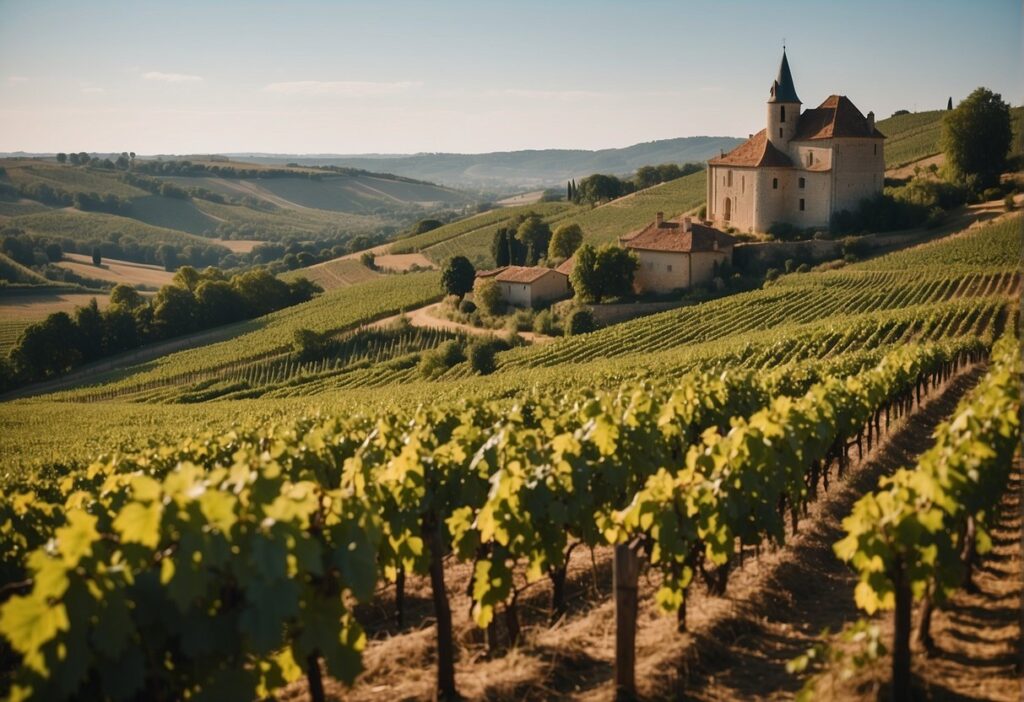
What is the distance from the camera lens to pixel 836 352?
30312 millimetres

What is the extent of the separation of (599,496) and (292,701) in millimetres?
3364

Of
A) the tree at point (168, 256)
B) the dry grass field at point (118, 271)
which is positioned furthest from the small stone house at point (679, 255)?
the tree at point (168, 256)

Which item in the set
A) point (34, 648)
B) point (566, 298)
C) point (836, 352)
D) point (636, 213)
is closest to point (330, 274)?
point (636, 213)

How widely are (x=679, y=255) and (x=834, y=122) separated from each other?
44.6 feet

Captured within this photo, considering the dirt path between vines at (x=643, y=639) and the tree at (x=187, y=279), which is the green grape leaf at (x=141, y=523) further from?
the tree at (x=187, y=279)

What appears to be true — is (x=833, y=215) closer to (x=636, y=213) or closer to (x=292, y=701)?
(x=636, y=213)

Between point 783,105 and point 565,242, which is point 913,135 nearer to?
point 783,105

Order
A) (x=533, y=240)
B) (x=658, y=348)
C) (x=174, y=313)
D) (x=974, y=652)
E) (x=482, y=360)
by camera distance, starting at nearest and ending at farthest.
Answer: (x=974, y=652) < (x=658, y=348) < (x=482, y=360) < (x=174, y=313) < (x=533, y=240)

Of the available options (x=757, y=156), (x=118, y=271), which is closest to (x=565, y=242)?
(x=757, y=156)

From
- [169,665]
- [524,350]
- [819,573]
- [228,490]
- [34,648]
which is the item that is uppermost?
[228,490]

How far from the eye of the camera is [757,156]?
189 feet

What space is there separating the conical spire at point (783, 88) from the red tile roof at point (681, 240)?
31.5 ft

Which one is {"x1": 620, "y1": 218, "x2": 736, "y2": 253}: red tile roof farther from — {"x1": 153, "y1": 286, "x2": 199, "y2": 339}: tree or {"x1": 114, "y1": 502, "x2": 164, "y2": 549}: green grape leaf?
{"x1": 114, "y1": 502, "x2": 164, "y2": 549}: green grape leaf

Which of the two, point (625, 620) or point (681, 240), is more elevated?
point (681, 240)
